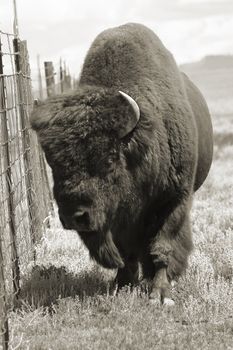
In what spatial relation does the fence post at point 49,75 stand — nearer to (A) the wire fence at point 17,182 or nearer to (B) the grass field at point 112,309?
(A) the wire fence at point 17,182

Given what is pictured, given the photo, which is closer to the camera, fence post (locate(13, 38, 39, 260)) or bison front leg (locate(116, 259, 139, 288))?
bison front leg (locate(116, 259, 139, 288))

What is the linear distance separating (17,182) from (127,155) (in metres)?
1.73

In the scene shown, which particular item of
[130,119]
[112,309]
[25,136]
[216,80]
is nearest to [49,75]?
[25,136]

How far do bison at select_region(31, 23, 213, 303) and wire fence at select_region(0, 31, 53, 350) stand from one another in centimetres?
52

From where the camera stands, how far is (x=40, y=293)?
578 cm

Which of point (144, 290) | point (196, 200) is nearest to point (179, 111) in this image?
point (144, 290)

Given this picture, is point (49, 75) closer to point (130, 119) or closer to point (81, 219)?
point (130, 119)

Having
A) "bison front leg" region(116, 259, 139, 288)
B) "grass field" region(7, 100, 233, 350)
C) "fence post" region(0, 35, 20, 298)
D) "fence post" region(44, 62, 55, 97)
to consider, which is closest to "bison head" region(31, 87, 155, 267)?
"fence post" region(0, 35, 20, 298)

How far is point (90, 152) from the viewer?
498 centimetres

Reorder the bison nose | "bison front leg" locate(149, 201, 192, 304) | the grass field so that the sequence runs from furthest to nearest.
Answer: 1. "bison front leg" locate(149, 201, 192, 304)
2. the bison nose
3. the grass field

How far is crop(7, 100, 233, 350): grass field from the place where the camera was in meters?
4.56

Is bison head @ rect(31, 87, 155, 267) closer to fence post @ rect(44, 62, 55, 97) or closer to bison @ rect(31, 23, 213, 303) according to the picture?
bison @ rect(31, 23, 213, 303)

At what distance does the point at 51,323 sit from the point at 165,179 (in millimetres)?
1549

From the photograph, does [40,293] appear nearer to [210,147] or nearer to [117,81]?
[117,81]
